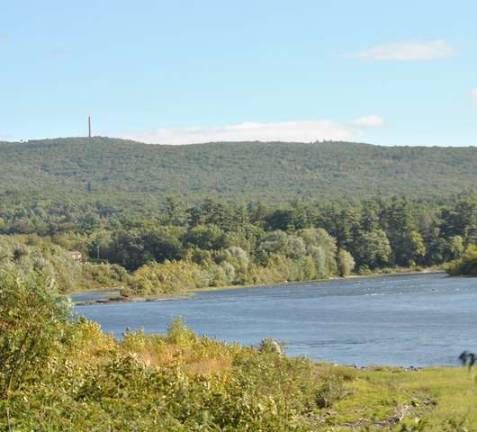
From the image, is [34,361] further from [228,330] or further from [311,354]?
[228,330]

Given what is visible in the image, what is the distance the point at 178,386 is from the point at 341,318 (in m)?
41.0

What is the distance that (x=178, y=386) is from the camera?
20.6 m

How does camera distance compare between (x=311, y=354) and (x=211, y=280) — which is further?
(x=211, y=280)

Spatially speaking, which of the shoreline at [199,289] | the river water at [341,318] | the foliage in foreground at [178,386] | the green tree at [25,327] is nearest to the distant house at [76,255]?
the shoreline at [199,289]

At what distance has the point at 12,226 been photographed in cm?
17825

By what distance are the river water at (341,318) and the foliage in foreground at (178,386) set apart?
31.3ft

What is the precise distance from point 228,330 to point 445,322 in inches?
437

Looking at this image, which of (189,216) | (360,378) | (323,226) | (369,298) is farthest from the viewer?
(189,216)

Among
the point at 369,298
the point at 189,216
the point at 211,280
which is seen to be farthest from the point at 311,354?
the point at 189,216

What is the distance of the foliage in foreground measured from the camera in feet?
55.2

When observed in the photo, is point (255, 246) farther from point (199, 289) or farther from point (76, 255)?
point (76, 255)

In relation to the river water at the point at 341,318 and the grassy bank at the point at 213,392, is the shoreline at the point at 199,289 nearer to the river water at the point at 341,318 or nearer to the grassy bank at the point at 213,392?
the river water at the point at 341,318

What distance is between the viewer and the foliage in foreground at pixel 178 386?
663 inches

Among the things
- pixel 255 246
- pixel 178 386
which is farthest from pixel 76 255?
pixel 178 386
